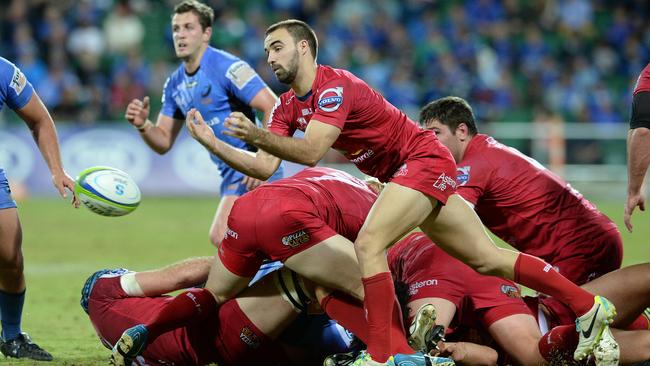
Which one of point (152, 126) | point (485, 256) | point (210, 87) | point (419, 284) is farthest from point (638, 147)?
point (152, 126)

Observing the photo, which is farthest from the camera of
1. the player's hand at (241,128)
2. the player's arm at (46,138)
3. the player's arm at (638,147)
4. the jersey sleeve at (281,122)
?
the player's arm at (46,138)

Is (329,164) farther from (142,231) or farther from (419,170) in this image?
(419,170)

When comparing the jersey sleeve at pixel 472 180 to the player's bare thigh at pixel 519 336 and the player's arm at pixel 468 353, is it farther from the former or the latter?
the player's arm at pixel 468 353

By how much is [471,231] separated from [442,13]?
55.2 ft

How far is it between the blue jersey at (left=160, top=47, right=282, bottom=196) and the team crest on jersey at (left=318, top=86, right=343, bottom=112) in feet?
8.85

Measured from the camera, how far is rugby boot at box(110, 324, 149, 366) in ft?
17.9

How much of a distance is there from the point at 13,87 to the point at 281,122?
1803 millimetres

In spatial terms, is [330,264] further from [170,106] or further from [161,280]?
[170,106]

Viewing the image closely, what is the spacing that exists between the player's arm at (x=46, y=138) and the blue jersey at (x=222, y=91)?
6.54ft

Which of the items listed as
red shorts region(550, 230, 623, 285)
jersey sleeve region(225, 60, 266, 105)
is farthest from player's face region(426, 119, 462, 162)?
jersey sleeve region(225, 60, 266, 105)

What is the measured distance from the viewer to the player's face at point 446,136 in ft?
21.7

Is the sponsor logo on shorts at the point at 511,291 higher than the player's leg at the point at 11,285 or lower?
higher

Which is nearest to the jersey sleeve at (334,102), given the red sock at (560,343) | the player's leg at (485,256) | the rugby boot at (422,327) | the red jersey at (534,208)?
the player's leg at (485,256)

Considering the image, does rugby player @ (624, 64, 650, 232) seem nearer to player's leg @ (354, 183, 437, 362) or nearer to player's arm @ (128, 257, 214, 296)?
player's leg @ (354, 183, 437, 362)
